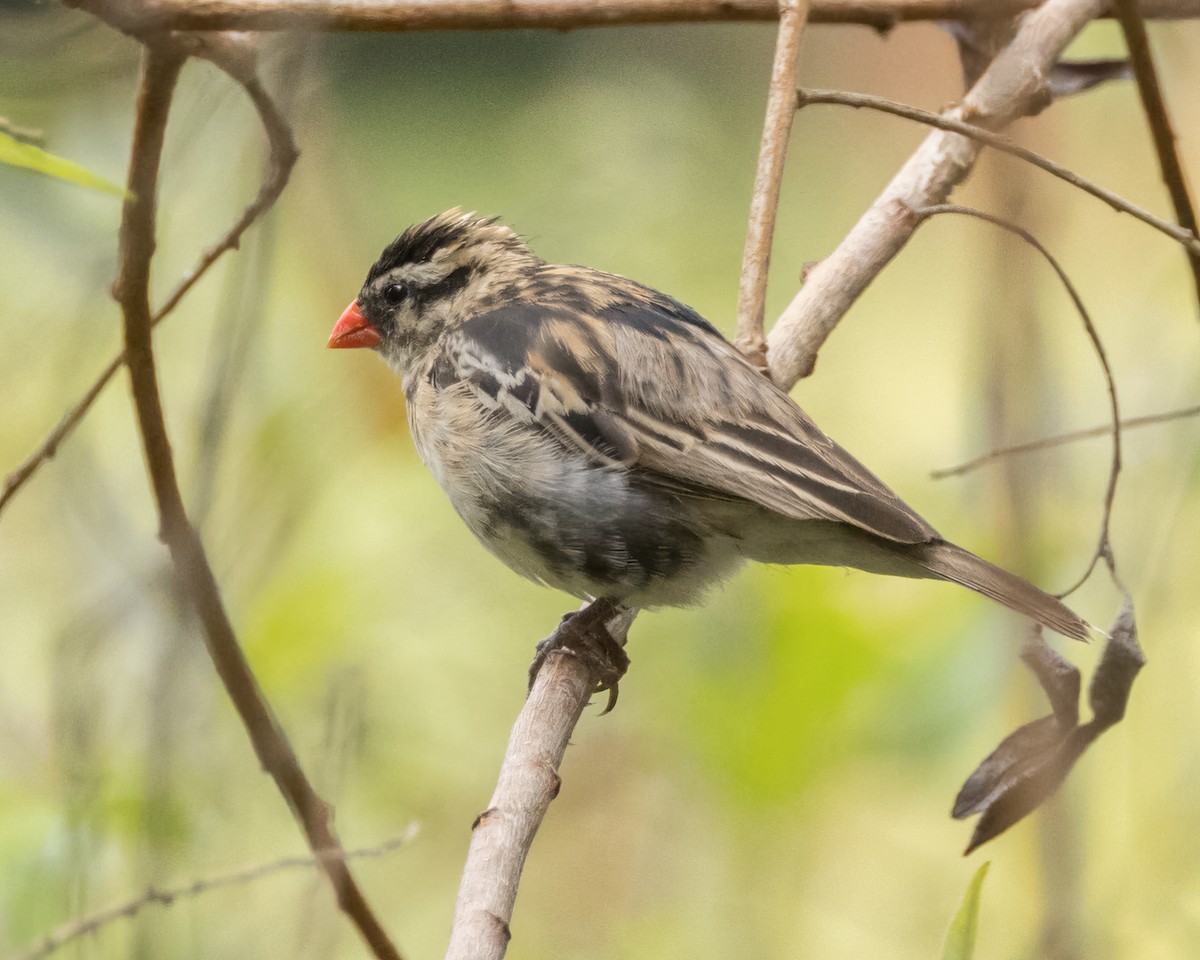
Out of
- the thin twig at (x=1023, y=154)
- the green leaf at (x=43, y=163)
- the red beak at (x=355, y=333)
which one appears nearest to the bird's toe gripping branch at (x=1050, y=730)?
the thin twig at (x=1023, y=154)

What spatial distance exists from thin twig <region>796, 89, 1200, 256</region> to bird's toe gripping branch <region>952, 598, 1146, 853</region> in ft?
2.69

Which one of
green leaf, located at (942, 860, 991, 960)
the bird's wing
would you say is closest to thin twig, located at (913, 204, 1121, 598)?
the bird's wing

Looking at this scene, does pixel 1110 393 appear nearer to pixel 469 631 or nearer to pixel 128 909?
pixel 128 909

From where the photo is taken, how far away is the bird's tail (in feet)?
9.39

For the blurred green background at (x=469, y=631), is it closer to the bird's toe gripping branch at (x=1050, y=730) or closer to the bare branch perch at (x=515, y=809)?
the bird's toe gripping branch at (x=1050, y=730)

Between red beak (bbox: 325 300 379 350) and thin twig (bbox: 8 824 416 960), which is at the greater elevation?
red beak (bbox: 325 300 379 350)

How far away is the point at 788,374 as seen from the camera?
359 cm

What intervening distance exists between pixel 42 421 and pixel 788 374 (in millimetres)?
2600

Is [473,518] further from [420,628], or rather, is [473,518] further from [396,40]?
A: [396,40]

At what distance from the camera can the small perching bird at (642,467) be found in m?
3.18

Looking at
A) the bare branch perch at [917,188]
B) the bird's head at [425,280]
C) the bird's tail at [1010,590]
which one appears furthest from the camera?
the bird's head at [425,280]

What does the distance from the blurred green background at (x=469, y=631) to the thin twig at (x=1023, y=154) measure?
3.5 inches

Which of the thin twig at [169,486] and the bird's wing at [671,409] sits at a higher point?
the bird's wing at [671,409]

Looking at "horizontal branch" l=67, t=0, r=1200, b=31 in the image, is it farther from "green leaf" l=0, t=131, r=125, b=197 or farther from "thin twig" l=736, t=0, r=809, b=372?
"green leaf" l=0, t=131, r=125, b=197
